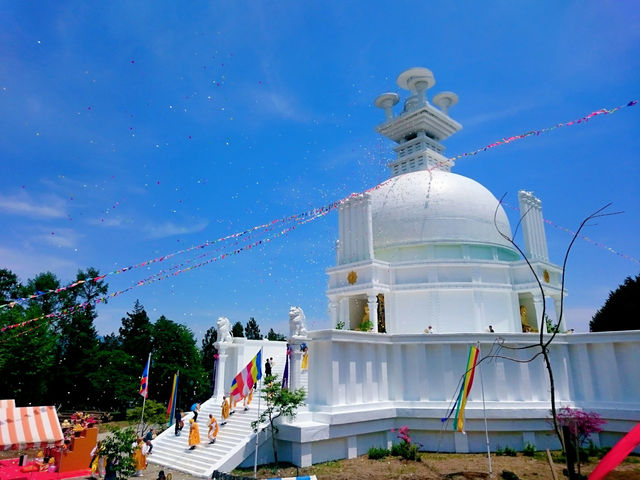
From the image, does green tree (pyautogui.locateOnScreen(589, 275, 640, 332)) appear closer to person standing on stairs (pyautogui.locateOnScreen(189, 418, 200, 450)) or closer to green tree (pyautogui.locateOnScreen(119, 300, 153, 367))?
person standing on stairs (pyautogui.locateOnScreen(189, 418, 200, 450))

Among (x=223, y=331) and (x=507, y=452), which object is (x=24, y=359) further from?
(x=507, y=452)

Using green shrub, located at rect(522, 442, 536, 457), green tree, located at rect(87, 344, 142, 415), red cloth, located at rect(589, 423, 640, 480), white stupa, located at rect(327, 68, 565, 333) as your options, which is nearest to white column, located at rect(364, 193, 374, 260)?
white stupa, located at rect(327, 68, 565, 333)

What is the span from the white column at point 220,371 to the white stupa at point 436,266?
733cm

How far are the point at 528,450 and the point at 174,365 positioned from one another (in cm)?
3435

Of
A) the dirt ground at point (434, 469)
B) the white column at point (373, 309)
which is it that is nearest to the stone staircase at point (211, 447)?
the dirt ground at point (434, 469)

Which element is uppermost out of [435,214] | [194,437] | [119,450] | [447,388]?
[435,214]

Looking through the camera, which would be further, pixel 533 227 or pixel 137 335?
pixel 137 335

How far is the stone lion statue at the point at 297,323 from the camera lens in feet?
66.4

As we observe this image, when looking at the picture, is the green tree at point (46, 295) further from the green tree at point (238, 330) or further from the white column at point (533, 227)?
the white column at point (533, 227)

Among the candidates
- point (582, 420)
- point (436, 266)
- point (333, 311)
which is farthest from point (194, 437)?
point (582, 420)

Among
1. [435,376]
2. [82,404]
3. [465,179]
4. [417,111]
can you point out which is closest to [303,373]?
[435,376]

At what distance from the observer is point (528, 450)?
1919 centimetres

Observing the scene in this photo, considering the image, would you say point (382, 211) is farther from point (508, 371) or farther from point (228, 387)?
point (228, 387)

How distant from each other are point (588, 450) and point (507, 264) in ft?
37.3
